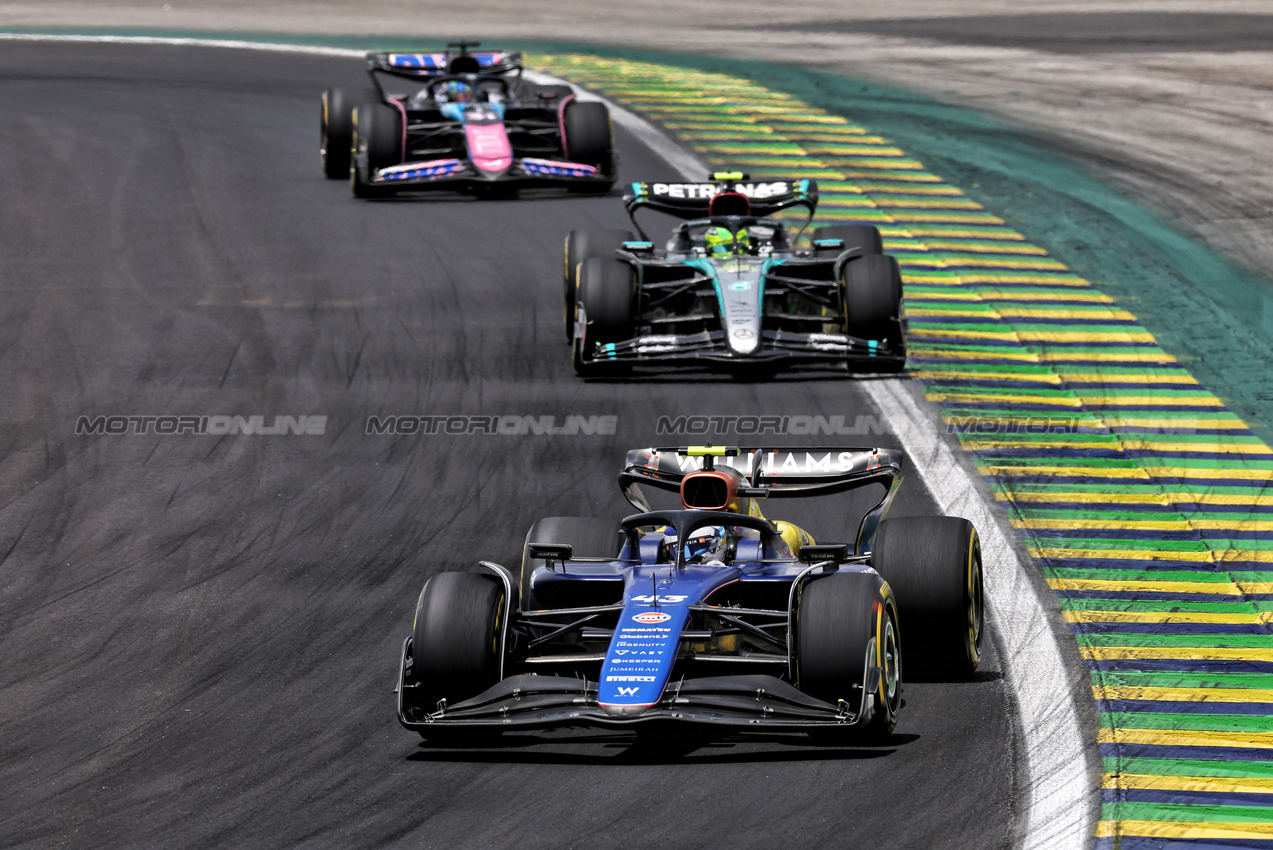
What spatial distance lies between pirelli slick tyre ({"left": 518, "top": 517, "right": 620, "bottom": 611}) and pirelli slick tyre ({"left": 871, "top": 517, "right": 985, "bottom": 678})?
155 centimetres

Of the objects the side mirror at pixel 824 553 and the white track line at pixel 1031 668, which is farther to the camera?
the side mirror at pixel 824 553

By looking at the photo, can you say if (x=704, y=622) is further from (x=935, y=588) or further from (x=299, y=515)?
(x=299, y=515)

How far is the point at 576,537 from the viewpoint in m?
11.4

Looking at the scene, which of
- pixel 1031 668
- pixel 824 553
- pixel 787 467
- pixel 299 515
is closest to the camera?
pixel 824 553

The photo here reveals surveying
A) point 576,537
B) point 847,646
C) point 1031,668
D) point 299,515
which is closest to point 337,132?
point 299,515

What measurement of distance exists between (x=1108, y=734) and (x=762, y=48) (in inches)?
1075

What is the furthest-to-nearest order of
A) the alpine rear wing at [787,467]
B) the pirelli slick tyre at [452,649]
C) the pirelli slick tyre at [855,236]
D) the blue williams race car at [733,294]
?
the pirelli slick tyre at [855,236] → the blue williams race car at [733,294] → the alpine rear wing at [787,467] → the pirelli slick tyre at [452,649]

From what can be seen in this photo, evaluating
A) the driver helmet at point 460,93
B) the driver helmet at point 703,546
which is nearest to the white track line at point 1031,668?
the driver helmet at point 703,546

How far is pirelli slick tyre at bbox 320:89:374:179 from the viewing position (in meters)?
25.0

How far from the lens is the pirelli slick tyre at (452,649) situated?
32.6ft

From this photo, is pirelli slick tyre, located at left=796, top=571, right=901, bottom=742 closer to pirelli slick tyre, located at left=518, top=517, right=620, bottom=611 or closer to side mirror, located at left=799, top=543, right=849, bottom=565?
side mirror, located at left=799, top=543, right=849, bottom=565

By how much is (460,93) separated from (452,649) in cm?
1573

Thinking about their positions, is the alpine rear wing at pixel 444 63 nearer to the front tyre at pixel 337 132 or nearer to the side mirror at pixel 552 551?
the front tyre at pixel 337 132

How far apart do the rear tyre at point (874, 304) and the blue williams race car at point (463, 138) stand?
673 centimetres
